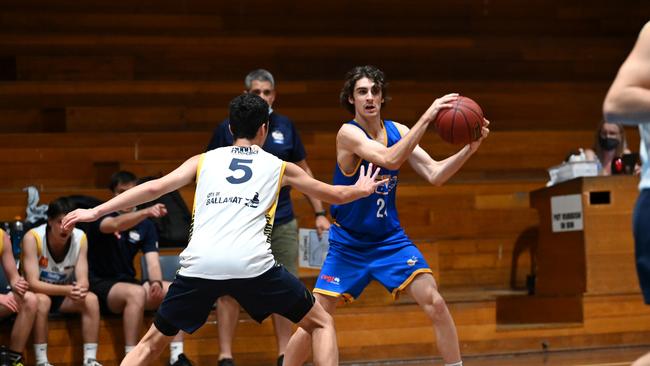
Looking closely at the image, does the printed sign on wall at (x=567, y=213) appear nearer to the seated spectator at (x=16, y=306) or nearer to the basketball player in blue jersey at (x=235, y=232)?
the basketball player in blue jersey at (x=235, y=232)

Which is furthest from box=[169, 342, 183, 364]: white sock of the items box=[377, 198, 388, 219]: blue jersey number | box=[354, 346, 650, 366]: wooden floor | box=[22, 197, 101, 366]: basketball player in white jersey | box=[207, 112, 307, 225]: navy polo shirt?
box=[377, 198, 388, 219]: blue jersey number

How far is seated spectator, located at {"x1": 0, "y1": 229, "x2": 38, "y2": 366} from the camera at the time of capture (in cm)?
621

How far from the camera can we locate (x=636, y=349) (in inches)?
291

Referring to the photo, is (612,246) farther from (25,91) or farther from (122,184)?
(25,91)

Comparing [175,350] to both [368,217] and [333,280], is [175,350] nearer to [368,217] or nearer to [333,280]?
[333,280]

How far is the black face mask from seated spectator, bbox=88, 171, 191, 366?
3.54m

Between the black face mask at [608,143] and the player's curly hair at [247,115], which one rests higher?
the black face mask at [608,143]

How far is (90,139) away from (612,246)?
430 centimetres

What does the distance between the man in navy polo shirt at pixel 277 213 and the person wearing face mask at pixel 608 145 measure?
8.64ft

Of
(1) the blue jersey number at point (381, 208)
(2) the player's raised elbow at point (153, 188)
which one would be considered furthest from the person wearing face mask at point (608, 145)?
(2) the player's raised elbow at point (153, 188)

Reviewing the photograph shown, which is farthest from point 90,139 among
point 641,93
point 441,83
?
point 641,93

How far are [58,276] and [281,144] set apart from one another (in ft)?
5.55

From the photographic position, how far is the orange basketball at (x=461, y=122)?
15.4ft

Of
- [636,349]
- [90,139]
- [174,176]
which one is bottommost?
[636,349]
